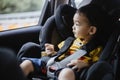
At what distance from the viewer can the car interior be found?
74.4 inches

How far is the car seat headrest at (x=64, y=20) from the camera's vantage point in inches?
94.7

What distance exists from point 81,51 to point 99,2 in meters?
0.46

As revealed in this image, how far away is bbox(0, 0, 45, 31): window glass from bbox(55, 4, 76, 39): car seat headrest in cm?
59

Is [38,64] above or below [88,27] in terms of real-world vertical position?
below

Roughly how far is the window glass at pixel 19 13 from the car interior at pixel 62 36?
125 millimetres

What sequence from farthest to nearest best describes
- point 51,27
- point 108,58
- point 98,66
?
point 51,27 < point 108,58 < point 98,66

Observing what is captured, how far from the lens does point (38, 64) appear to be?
215 centimetres

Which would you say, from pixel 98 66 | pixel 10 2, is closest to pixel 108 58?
pixel 98 66

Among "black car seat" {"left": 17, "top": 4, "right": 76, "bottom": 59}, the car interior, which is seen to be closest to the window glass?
the car interior

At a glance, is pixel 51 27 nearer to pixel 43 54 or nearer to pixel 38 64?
pixel 43 54

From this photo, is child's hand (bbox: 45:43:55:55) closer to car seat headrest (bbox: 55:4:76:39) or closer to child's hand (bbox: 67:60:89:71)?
car seat headrest (bbox: 55:4:76:39)

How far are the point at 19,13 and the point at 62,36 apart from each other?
746mm

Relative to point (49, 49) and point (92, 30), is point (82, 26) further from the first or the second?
point (49, 49)

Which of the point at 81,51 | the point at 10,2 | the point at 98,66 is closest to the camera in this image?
the point at 98,66
